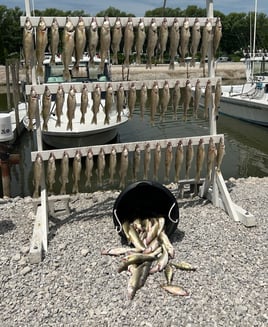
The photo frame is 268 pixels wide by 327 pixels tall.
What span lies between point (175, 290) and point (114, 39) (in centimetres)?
331

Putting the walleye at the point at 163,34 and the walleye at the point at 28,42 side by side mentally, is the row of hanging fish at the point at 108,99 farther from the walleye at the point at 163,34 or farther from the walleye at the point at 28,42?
the walleye at the point at 163,34

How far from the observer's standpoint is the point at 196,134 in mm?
16734

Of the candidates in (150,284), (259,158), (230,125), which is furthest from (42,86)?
(230,125)

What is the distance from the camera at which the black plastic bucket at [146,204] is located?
505 centimetres

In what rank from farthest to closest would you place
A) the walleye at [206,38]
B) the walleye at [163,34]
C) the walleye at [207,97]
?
the walleye at [207,97], the walleye at [206,38], the walleye at [163,34]

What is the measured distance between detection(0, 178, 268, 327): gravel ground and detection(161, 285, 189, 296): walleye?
57 millimetres

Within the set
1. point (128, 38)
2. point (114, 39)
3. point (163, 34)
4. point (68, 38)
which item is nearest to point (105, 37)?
point (114, 39)

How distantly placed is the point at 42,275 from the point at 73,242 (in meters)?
0.82

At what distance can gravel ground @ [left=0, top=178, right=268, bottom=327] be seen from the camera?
3789 millimetres

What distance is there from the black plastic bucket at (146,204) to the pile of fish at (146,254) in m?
0.10

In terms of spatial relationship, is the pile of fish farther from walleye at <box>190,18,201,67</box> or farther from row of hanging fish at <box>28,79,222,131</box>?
walleye at <box>190,18,201,67</box>

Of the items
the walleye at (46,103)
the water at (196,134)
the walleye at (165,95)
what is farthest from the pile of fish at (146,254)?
the water at (196,134)

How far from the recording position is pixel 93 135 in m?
11.7

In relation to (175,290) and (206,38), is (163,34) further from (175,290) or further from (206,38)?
(175,290)
